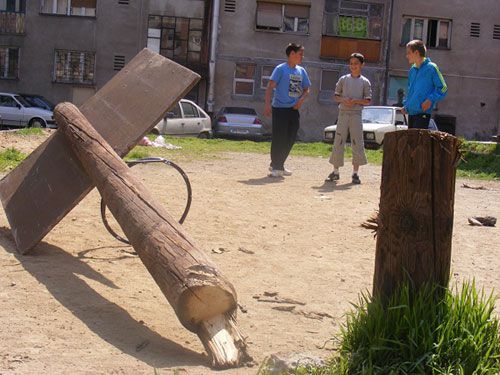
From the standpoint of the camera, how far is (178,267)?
5.00 meters

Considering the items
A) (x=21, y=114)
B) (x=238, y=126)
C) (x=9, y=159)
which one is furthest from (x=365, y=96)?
(x=21, y=114)

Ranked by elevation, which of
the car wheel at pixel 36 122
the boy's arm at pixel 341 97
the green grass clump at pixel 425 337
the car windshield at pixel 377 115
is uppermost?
the boy's arm at pixel 341 97

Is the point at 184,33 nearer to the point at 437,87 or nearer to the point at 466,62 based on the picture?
the point at 466,62

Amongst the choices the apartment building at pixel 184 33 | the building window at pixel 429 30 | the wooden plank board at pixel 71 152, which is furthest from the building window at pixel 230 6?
the wooden plank board at pixel 71 152

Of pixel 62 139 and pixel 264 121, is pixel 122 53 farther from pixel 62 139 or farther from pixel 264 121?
pixel 62 139

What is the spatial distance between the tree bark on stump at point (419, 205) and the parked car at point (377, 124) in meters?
22.6

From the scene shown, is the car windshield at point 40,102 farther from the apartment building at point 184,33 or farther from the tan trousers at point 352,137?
the tan trousers at point 352,137

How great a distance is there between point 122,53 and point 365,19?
12.1m

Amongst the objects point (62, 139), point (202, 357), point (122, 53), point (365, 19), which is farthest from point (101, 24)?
point (202, 357)

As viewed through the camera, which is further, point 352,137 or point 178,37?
point 178,37

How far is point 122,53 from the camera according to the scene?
42.2m

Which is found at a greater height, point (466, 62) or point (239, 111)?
point (466, 62)

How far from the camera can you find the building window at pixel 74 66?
4222cm

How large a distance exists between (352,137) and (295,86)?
1.13 m
